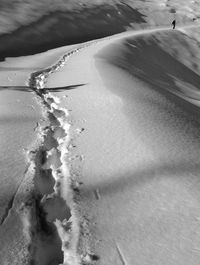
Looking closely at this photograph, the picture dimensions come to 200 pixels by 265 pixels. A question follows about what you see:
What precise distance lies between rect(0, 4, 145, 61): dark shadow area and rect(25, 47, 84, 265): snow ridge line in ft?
34.1

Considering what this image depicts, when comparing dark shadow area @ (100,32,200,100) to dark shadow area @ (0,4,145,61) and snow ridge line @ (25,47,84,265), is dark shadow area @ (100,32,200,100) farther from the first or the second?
snow ridge line @ (25,47,84,265)

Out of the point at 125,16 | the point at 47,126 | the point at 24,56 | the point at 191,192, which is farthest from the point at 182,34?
the point at 191,192

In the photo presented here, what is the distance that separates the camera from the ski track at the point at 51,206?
113 inches

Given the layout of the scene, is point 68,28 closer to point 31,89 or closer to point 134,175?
point 31,89

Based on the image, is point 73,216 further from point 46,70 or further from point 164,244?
point 46,70

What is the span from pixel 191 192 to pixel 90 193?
0.98 meters

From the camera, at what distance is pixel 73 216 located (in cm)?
326

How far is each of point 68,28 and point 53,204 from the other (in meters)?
19.6

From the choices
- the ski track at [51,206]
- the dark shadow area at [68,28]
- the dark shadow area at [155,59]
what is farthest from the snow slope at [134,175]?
the dark shadow area at [68,28]

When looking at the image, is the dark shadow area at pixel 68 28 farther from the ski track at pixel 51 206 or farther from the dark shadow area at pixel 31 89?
the ski track at pixel 51 206

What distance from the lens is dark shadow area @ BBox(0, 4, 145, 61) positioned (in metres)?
17.0

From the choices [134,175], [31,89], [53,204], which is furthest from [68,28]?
[53,204]

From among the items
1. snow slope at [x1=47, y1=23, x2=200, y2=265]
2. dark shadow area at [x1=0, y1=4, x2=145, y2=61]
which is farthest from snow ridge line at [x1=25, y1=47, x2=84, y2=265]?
dark shadow area at [x1=0, y1=4, x2=145, y2=61]

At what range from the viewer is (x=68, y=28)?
2189 cm
